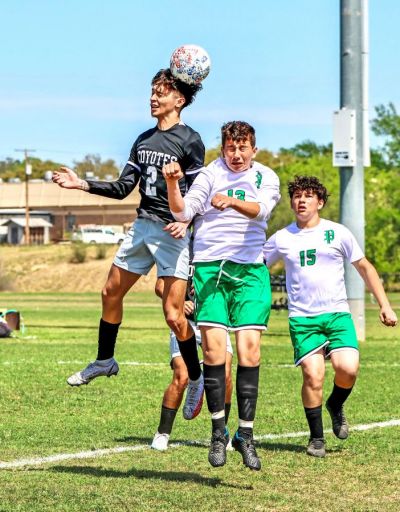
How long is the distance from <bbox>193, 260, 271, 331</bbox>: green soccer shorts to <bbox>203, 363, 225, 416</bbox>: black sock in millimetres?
271

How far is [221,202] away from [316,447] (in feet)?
7.17

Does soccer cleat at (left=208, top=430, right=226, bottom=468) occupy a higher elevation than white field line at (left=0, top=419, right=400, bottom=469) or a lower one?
higher

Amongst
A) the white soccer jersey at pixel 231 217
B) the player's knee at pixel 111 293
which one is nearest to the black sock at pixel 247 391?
the white soccer jersey at pixel 231 217

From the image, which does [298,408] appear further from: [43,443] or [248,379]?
Answer: [248,379]

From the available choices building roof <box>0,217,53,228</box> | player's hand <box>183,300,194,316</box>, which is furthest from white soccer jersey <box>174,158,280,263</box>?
building roof <box>0,217,53,228</box>

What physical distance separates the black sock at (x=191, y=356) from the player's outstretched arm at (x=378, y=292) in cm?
128

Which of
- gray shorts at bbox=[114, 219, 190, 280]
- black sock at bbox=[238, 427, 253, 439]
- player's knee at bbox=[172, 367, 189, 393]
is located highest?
gray shorts at bbox=[114, 219, 190, 280]

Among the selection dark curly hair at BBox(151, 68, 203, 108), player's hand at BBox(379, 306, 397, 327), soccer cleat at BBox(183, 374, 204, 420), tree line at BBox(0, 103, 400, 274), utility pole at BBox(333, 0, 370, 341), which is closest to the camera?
player's hand at BBox(379, 306, 397, 327)

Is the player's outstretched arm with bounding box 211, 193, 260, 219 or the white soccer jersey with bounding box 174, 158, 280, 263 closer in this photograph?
the player's outstretched arm with bounding box 211, 193, 260, 219

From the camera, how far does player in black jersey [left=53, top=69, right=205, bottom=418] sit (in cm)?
888

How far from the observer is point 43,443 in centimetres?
955

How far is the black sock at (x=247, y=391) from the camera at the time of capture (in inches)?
320

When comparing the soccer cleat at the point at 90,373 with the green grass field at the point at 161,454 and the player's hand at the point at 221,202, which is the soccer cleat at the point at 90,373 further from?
the player's hand at the point at 221,202

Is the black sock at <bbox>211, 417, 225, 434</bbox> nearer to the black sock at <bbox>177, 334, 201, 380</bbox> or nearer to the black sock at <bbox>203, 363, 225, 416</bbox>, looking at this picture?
the black sock at <bbox>203, 363, 225, 416</bbox>
